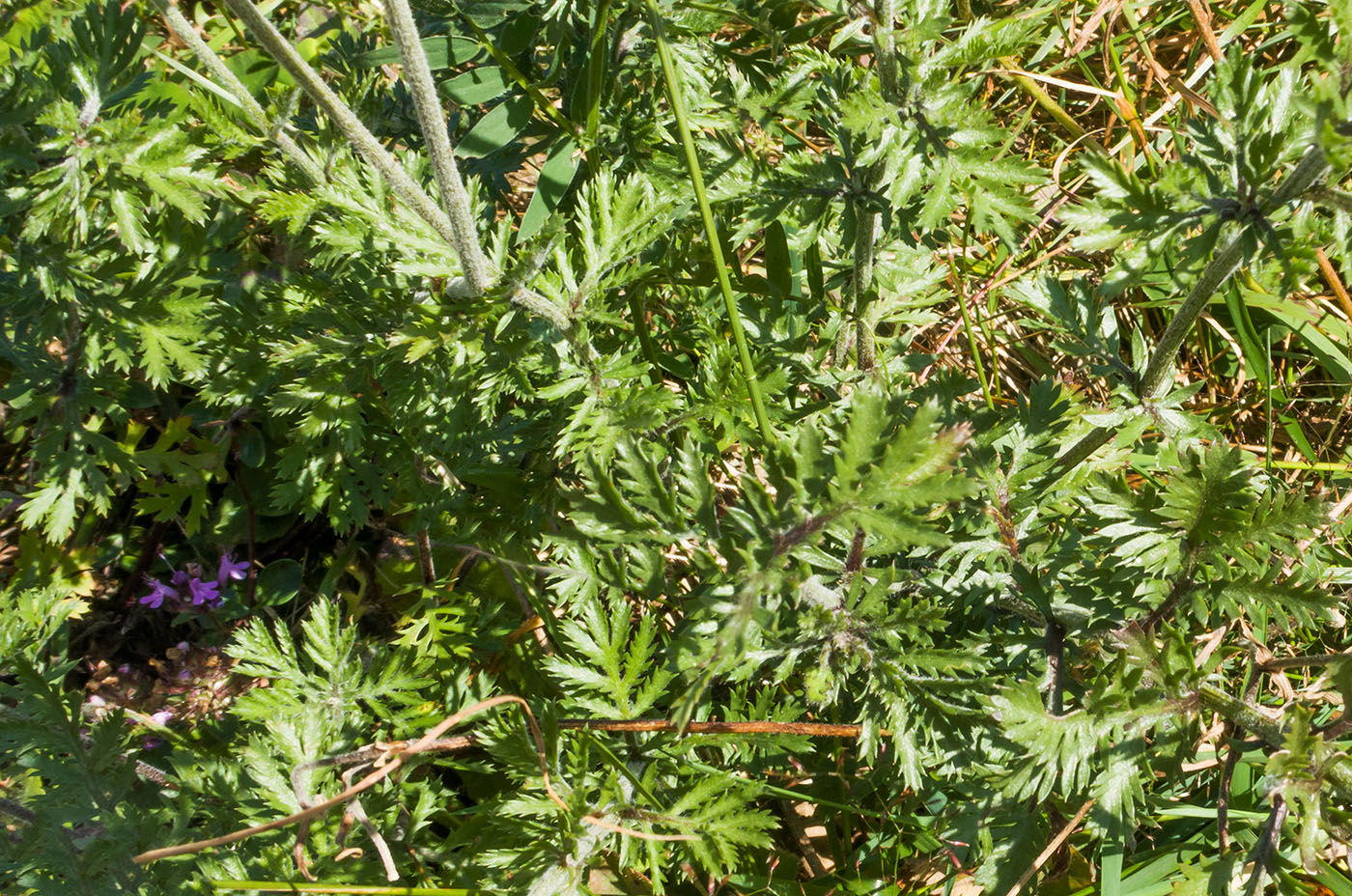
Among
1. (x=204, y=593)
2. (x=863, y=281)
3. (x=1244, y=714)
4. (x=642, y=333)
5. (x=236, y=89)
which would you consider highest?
(x=236, y=89)

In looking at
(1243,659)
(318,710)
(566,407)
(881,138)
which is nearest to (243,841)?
(318,710)

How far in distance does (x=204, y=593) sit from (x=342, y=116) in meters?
1.82

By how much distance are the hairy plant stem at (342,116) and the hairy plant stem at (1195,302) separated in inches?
52.6

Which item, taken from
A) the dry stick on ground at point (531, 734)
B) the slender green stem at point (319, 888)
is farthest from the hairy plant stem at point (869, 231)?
the slender green stem at point (319, 888)

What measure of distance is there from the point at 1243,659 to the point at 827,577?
164 cm

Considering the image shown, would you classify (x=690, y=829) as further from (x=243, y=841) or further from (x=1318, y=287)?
(x=1318, y=287)

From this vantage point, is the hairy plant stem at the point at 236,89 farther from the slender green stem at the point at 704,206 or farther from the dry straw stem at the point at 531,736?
the dry straw stem at the point at 531,736

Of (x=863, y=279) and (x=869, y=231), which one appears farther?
(x=863, y=279)

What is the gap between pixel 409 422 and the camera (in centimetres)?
222

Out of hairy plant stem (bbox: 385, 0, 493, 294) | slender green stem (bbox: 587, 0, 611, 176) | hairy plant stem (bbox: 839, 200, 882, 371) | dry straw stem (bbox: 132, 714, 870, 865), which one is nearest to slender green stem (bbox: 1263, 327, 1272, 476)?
hairy plant stem (bbox: 839, 200, 882, 371)

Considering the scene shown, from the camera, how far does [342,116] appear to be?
5.52 ft

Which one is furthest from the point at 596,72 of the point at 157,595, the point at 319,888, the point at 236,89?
the point at 157,595

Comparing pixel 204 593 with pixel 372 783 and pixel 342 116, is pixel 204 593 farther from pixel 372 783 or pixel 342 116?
pixel 342 116

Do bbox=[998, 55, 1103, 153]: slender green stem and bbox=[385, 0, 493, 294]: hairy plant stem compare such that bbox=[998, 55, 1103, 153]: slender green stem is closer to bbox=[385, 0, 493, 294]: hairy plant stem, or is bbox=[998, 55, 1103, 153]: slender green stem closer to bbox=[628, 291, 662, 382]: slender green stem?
bbox=[628, 291, 662, 382]: slender green stem
